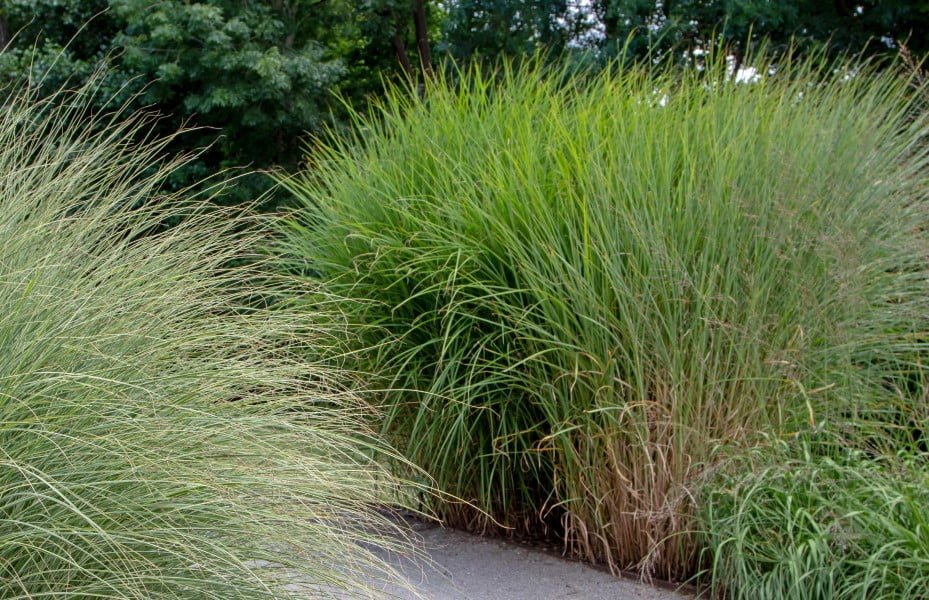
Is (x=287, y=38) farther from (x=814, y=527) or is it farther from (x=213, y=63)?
(x=814, y=527)

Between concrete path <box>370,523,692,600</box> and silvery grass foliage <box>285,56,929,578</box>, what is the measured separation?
0.46 ft

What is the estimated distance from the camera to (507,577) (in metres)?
3.75

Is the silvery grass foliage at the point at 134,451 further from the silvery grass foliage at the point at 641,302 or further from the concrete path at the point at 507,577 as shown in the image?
the silvery grass foliage at the point at 641,302

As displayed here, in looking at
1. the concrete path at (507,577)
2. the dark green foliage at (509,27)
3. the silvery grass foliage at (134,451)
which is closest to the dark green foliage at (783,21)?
the dark green foliage at (509,27)

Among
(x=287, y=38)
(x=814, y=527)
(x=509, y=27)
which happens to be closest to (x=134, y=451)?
(x=814, y=527)

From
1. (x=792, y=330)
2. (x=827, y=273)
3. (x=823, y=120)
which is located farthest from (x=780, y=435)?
(x=823, y=120)

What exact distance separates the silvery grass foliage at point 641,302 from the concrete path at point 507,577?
14 cm

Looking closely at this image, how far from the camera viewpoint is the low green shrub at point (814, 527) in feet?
10.5

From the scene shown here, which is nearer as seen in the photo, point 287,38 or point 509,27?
point 287,38

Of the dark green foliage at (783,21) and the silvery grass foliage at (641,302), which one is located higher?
the dark green foliage at (783,21)

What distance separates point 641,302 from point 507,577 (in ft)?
4.12

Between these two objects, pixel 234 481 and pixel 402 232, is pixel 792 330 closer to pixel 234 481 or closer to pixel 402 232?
pixel 402 232

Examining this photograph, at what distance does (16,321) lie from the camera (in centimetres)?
223

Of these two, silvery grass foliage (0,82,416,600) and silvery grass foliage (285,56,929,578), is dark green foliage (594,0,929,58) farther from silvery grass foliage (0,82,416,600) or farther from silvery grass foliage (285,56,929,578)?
silvery grass foliage (0,82,416,600)
